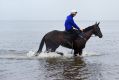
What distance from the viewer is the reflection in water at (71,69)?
43.9 feet

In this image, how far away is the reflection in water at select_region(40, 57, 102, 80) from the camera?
13.4 meters

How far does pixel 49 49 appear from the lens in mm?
19172

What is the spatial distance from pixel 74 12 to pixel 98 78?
269 inches

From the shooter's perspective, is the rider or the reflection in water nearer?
the reflection in water

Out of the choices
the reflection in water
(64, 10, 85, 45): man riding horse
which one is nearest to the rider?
(64, 10, 85, 45): man riding horse

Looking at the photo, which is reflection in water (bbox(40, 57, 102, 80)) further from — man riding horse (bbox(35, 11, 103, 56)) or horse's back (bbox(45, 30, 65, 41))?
horse's back (bbox(45, 30, 65, 41))

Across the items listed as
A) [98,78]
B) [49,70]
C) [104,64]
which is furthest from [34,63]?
[98,78]

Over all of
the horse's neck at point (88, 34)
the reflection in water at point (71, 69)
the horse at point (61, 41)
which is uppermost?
the horse's neck at point (88, 34)

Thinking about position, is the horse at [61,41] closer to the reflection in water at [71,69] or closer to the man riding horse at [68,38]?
the man riding horse at [68,38]

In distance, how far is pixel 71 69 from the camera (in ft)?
50.2

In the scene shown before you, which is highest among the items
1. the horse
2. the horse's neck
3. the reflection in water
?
the horse's neck

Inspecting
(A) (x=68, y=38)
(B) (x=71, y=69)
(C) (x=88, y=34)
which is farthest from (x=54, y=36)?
(B) (x=71, y=69)

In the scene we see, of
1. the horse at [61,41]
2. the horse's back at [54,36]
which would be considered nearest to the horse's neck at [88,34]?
the horse at [61,41]

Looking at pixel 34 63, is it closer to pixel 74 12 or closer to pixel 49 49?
pixel 49 49
